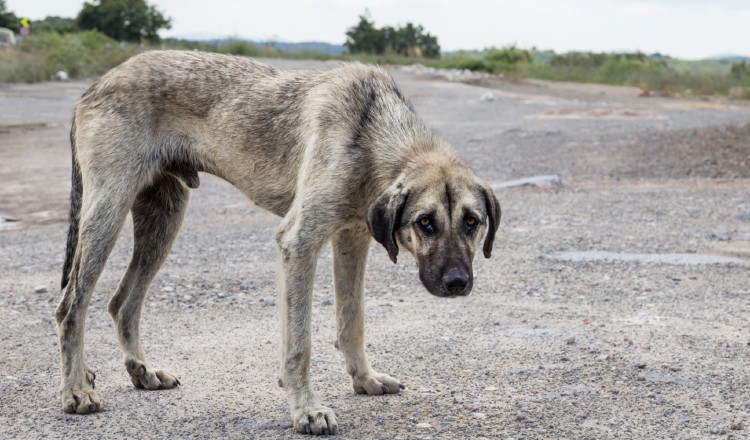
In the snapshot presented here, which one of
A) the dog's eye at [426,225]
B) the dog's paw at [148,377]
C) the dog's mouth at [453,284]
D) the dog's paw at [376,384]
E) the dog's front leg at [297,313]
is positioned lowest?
the dog's paw at [148,377]

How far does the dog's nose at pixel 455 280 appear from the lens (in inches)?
183

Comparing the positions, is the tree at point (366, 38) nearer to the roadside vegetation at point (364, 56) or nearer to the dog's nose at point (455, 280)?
the roadside vegetation at point (364, 56)

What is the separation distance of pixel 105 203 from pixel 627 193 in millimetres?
8690

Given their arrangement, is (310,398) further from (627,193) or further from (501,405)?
(627,193)

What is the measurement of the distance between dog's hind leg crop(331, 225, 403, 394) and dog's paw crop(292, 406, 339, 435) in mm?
683

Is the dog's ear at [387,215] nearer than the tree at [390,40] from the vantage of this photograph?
Yes

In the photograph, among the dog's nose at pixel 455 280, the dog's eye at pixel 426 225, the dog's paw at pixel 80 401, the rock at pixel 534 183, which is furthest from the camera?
the rock at pixel 534 183

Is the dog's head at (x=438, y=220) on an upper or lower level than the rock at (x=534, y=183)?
upper

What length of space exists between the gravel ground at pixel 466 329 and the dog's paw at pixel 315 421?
4.2 inches

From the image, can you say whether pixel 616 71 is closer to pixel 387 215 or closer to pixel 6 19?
pixel 6 19

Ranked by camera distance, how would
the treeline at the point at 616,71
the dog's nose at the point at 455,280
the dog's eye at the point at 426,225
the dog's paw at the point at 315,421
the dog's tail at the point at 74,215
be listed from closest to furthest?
the dog's nose at the point at 455,280, the dog's eye at the point at 426,225, the dog's paw at the point at 315,421, the dog's tail at the point at 74,215, the treeline at the point at 616,71

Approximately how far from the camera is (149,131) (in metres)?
5.81

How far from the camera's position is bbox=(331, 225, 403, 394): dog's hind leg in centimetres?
571

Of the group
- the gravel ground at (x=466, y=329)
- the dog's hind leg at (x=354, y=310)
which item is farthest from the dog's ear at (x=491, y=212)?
the gravel ground at (x=466, y=329)
